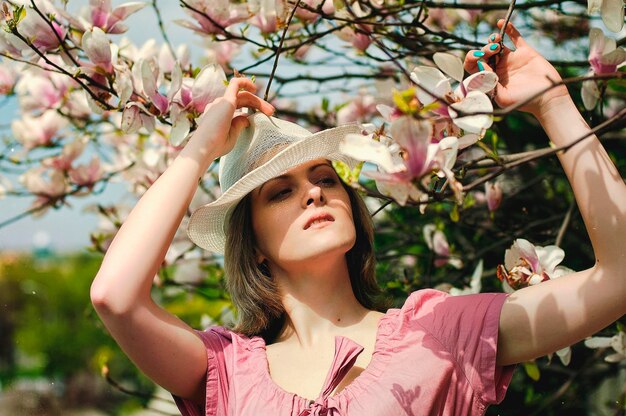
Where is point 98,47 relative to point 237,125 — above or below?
above

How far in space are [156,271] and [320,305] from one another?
1.10 feet

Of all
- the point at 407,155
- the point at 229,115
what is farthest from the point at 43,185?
the point at 407,155

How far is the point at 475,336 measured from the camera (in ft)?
4.41

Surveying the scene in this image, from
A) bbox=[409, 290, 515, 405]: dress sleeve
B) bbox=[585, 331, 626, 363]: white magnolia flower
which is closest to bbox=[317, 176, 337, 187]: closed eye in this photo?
bbox=[409, 290, 515, 405]: dress sleeve

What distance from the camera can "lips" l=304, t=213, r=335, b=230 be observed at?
1470mm

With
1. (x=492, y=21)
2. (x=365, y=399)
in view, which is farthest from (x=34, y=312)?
(x=365, y=399)

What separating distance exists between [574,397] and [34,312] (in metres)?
11.4

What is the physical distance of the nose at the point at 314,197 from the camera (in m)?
1.48

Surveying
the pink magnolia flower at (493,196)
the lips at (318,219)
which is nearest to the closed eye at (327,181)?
the lips at (318,219)

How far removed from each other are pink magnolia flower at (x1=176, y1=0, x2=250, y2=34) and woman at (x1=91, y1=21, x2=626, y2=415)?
0.27 meters

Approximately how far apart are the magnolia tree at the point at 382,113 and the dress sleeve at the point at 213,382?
368mm

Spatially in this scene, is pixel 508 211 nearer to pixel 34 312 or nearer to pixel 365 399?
pixel 365 399

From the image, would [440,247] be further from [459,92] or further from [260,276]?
[459,92]

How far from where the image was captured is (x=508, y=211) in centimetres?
→ 228
